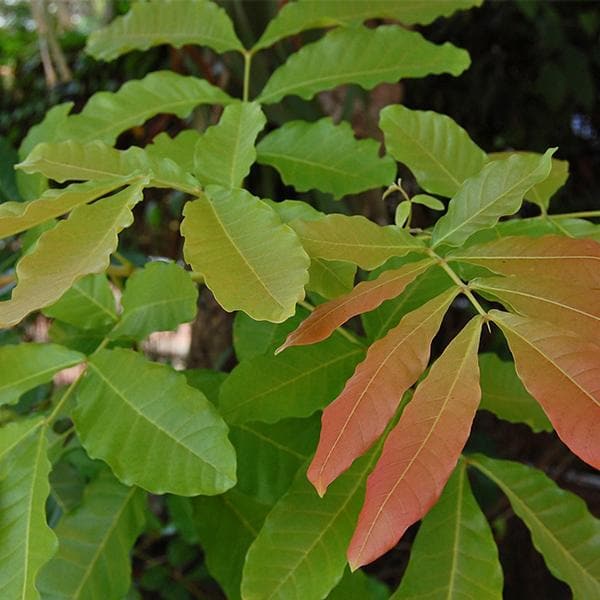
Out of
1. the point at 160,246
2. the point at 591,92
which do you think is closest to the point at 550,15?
the point at 591,92

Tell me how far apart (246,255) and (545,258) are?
144mm

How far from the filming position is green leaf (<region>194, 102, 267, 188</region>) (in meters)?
0.44

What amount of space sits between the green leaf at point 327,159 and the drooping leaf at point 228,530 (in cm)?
23

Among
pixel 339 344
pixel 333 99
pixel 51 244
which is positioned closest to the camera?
pixel 51 244

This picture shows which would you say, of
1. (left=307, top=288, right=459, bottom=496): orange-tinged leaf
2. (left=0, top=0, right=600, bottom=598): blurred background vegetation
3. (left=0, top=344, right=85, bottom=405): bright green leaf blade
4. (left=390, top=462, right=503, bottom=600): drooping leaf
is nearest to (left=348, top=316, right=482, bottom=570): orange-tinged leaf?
(left=307, top=288, right=459, bottom=496): orange-tinged leaf

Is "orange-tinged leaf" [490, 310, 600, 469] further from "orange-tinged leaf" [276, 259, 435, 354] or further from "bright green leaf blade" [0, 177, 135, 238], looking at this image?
"bright green leaf blade" [0, 177, 135, 238]

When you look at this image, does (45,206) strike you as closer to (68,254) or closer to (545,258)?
(68,254)

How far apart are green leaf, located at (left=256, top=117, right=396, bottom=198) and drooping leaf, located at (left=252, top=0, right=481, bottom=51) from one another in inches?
3.8

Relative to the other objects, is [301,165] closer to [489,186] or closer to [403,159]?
[403,159]

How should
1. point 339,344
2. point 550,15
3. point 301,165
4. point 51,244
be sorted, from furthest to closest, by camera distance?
point 550,15, point 301,165, point 339,344, point 51,244

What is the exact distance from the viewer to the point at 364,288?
0.35 metres

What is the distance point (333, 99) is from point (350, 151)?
543mm

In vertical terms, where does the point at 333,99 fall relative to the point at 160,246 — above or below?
above

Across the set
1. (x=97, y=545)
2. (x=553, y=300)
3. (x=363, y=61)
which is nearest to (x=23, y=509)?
(x=97, y=545)
